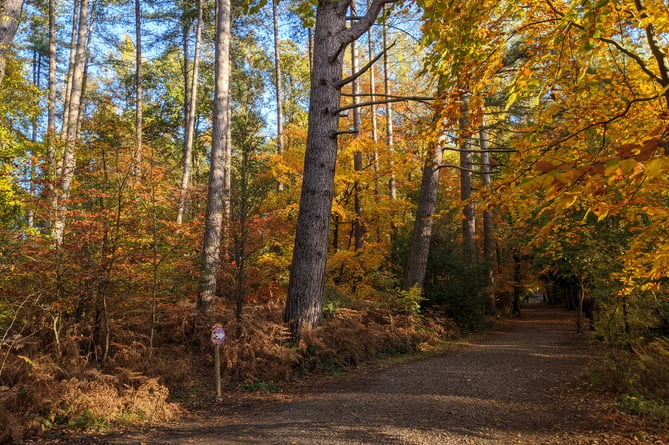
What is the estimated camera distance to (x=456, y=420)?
447cm

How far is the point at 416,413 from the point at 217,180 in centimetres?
679

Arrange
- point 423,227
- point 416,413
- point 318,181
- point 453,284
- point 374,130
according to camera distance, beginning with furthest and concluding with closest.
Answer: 1. point 374,130
2. point 453,284
3. point 423,227
4. point 318,181
5. point 416,413

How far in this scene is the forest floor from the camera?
4.02m

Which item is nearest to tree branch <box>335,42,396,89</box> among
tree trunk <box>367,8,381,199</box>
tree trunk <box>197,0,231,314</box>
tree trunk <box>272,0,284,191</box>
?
tree trunk <box>197,0,231,314</box>

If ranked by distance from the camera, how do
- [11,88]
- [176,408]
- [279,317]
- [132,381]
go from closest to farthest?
[176,408], [132,381], [279,317], [11,88]

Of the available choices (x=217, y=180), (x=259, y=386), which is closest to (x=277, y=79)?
(x=217, y=180)

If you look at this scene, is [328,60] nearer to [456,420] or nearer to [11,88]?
[456,420]

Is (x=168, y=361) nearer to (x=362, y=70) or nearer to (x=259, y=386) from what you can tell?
(x=259, y=386)

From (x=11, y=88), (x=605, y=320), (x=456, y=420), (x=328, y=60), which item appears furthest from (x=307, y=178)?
(x=11, y=88)

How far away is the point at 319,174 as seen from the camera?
24.6 ft

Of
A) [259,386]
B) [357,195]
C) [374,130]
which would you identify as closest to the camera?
[259,386]

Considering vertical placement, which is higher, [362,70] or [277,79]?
[277,79]

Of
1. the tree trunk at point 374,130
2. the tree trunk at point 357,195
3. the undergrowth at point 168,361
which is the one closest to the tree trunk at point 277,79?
the tree trunk at point 357,195

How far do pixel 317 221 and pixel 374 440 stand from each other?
4214mm
